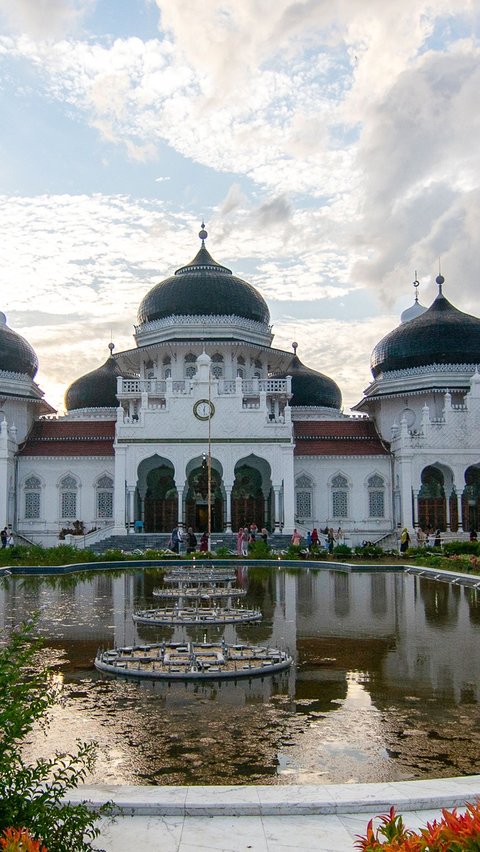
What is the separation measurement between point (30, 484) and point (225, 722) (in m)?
34.7

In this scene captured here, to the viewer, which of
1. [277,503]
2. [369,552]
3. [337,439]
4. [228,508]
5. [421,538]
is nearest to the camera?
[369,552]

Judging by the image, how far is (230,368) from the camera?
43.0 metres

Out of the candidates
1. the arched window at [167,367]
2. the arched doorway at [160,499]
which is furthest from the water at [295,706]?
the arched window at [167,367]

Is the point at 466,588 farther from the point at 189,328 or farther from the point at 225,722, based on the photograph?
the point at 189,328

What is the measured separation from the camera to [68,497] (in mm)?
40188

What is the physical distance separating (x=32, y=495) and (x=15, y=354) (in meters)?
8.18

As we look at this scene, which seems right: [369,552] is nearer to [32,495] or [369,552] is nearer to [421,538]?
[421,538]

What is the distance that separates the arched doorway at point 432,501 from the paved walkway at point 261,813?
34535mm

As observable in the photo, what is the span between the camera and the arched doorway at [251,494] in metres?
40.1

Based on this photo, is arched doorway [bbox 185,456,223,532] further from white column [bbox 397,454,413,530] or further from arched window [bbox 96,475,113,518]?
white column [bbox 397,454,413,530]

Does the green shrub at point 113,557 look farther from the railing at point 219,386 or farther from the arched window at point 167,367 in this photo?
the arched window at point 167,367

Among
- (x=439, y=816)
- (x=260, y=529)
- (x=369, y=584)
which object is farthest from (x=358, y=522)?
(x=439, y=816)

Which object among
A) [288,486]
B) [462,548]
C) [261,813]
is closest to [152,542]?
[288,486]

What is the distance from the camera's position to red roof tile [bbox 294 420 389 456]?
4038 centimetres
